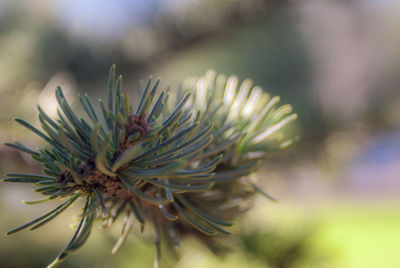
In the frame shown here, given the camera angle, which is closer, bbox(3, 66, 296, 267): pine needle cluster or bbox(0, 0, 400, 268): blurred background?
bbox(3, 66, 296, 267): pine needle cluster

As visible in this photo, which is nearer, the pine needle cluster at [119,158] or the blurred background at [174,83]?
the pine needle cluster at [119,158]

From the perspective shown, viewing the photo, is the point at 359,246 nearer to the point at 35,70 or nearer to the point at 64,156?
the point at 35,70

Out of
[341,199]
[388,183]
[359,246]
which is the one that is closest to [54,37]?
[359,246]

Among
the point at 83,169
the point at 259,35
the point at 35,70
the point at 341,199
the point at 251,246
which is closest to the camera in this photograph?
the point at 83,169

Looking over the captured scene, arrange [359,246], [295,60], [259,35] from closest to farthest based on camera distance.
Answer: [259,35]
[295,60]
[359,246]

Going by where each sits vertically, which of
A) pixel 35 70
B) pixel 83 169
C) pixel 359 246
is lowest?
pixel 359 246

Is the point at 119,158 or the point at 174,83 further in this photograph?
the point at 174,83

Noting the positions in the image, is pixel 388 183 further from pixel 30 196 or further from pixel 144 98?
pixel 144 98

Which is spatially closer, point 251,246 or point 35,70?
point 251,246

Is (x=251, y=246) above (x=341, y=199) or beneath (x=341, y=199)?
above
